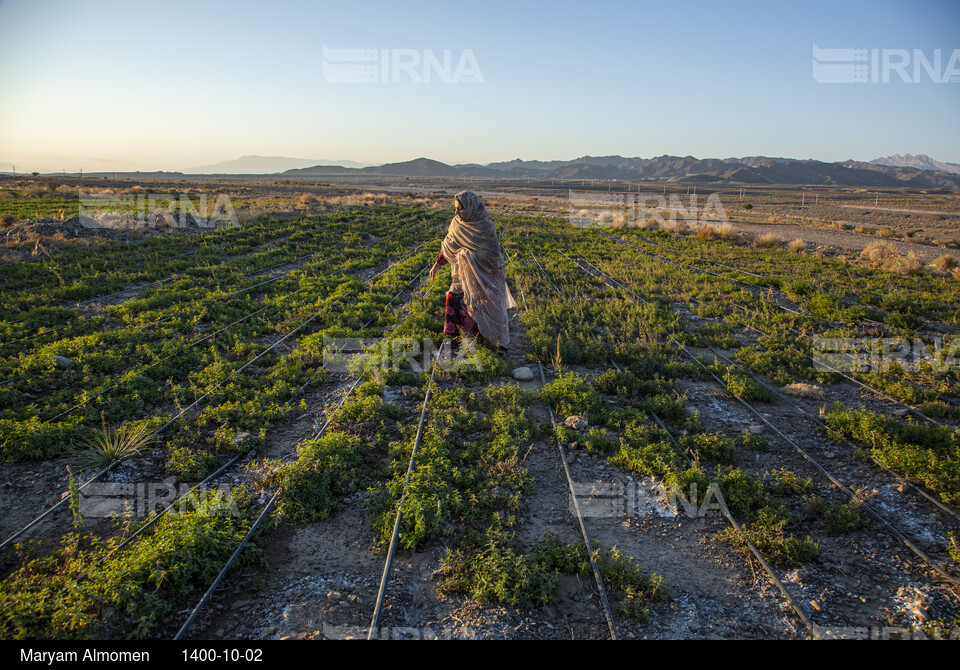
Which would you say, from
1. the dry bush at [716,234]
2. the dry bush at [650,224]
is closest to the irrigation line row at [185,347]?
the dry bush at [716,234]

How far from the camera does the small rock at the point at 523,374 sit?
7812 millimetres

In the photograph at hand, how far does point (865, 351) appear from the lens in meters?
9.10

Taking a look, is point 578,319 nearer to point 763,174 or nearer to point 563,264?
point 563,264

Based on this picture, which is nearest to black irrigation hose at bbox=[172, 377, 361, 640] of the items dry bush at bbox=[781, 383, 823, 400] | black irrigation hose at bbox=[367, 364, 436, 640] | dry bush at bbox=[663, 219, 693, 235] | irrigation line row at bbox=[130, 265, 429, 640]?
irrigation line row at bbox=[130, 265, 429, 640]

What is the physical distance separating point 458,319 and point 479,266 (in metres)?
1.06

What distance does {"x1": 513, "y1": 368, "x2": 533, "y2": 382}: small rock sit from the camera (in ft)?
25.6

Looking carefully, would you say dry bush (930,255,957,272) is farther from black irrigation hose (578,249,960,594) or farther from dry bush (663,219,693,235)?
black irrigation hose (578,249,960,594)

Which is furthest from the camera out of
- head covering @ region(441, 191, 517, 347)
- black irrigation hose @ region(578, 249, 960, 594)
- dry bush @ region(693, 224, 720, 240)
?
dry bush @ region(693, 224, 720, 240)

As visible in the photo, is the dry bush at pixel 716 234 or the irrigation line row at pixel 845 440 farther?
the dry bush at pixel 716 234

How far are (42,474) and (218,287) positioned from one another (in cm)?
795

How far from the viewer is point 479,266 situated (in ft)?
27.0

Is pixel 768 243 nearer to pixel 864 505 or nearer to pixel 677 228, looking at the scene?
pixel 677 228

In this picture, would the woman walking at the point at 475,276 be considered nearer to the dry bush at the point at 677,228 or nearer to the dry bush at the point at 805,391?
the dry bush at the point at 805,391
